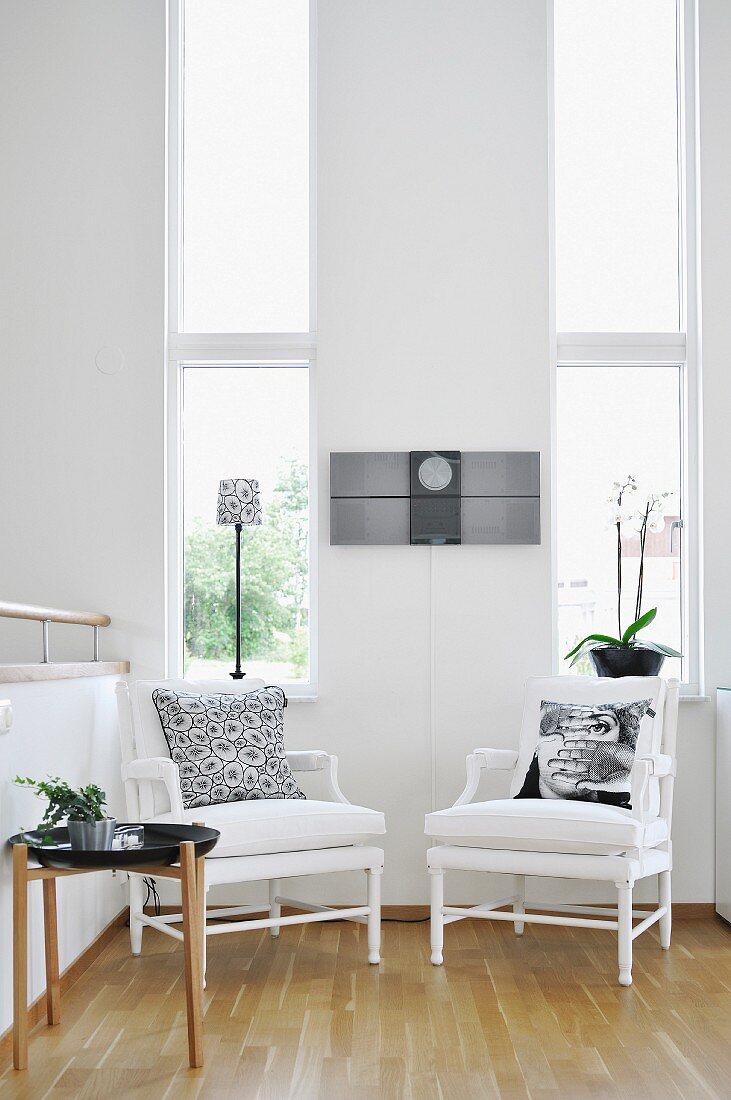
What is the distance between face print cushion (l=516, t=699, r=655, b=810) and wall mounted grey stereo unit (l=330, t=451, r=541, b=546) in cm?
81

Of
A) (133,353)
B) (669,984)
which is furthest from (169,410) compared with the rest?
(669,984)

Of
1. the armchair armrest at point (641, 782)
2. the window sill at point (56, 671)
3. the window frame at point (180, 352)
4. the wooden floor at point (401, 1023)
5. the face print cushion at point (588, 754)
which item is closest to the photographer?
the wooden floor at point (401, 1023)

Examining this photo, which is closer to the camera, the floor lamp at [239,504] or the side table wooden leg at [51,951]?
the side table wooden leg at [51,951]

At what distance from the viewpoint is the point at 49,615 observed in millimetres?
3361

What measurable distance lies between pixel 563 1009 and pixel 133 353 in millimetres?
2866

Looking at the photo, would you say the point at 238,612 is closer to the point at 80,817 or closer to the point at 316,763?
the point at 316,763

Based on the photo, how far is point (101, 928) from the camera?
12.2 feet

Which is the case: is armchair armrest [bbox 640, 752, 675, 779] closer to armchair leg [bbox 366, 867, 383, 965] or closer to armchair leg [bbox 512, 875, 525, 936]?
armchair leg [bbox 512, 875, 525, 936]

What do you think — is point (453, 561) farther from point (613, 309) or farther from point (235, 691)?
point (613, 309)

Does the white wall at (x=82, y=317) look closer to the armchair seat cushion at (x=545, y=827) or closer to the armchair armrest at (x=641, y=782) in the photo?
the armchair seat cushion at (x=545, y=827)

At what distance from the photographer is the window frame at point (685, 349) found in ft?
14.5

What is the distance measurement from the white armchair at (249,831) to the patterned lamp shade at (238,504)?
713 mm

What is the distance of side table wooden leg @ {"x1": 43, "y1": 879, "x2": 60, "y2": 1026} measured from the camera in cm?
290

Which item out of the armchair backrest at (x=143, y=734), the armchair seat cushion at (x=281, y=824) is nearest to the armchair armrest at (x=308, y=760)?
the armchair seat cushion at (x=281, y=824)
